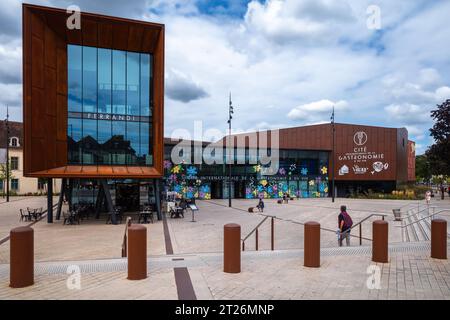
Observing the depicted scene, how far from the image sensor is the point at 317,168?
48062mm

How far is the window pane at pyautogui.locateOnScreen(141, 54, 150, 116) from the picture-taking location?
21312 millimetres

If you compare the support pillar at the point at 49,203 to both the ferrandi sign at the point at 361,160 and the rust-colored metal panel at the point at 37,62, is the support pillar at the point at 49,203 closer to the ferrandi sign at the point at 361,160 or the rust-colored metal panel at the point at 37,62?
the rust-colored metal panel at the point at 37,62

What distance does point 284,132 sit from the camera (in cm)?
5441

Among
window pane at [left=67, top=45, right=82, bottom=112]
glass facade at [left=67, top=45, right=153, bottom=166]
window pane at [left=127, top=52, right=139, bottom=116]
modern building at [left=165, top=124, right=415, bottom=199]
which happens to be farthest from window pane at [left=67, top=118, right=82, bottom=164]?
modern building at [left=165, top=124, right=415, bottom=199]

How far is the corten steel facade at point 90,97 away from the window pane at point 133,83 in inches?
2.3

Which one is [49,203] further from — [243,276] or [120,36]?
[243,276]

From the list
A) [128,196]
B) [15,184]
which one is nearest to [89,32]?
[128,196]

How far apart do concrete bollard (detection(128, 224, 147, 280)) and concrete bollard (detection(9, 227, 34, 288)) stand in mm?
1914

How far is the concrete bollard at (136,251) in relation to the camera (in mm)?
7148

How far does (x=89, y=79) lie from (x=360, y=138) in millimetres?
37981

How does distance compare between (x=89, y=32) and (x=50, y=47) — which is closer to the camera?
(x=50, y=47)
